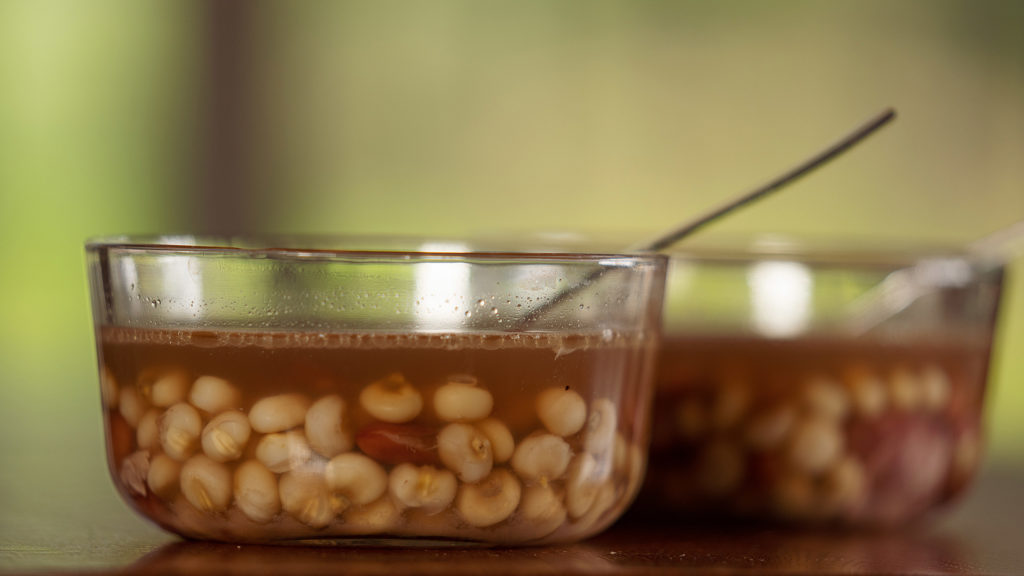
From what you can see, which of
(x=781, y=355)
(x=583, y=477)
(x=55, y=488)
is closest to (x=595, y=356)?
(x=583, y=477)

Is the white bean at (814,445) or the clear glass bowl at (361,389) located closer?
the clear glass bowl at (361,389)

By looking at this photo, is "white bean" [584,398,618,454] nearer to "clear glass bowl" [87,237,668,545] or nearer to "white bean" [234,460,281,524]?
"clear glass bowl" [87,237,668,545]

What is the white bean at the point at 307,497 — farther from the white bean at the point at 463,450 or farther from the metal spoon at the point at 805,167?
the metal spoon at the point at 805,167

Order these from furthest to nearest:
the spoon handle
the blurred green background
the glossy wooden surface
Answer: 1. the blurred green background
2. the spoon handle
3. the glossy wooden surface

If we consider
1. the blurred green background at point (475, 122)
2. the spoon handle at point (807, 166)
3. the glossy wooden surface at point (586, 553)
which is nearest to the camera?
the glossy wooden surface at point (586, 553)

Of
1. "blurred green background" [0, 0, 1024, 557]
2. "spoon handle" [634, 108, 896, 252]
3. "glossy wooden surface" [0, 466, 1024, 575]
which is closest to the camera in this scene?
"glossy wooden surface" [0, 466, 1024, 575]

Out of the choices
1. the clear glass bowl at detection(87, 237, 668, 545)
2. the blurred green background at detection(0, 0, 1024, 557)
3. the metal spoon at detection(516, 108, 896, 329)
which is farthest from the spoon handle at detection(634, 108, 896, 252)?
the blurred green background at detection(0, 0, 1024, 557)

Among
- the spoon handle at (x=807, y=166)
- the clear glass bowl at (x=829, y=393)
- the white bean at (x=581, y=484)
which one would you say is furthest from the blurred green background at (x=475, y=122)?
the white bean at (x=581, y=484)

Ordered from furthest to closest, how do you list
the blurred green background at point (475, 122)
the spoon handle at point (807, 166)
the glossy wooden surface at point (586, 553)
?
1. the blurred green background at point (475, 122)
2. the spoon handle at point (807, 166)
3. the glossy wooden surface at point (586, 553)
